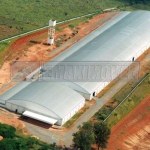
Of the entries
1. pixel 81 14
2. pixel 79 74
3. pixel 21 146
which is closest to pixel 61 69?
pixel 79 74

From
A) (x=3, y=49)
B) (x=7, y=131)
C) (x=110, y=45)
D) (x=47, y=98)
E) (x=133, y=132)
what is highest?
(x=110, y=45)

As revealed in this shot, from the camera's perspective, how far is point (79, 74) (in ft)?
207

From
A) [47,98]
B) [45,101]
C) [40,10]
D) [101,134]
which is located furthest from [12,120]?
[40,10]

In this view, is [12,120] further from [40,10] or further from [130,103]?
[40,10]

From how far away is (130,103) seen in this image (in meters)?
61.6

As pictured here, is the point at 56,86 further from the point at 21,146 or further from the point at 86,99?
the point at 21,146

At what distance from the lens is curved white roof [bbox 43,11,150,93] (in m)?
69.1

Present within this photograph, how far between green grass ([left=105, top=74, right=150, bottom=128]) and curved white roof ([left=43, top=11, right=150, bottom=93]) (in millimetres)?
5611

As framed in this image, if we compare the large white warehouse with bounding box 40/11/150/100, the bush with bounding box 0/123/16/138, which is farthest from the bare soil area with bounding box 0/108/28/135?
the large white warehouse with bounding box 40/11/150/100

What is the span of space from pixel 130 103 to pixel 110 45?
16.3 m

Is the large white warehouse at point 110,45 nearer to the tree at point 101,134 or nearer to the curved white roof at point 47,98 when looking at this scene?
the curved white roof at point 47,98

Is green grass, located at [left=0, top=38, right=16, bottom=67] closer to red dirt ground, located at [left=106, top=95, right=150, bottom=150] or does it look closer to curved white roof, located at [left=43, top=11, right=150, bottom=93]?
curved white roof, located at [left=43, top=11, right=150, bottom=93]

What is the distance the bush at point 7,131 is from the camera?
49.2 m

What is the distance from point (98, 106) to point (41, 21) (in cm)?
3826
